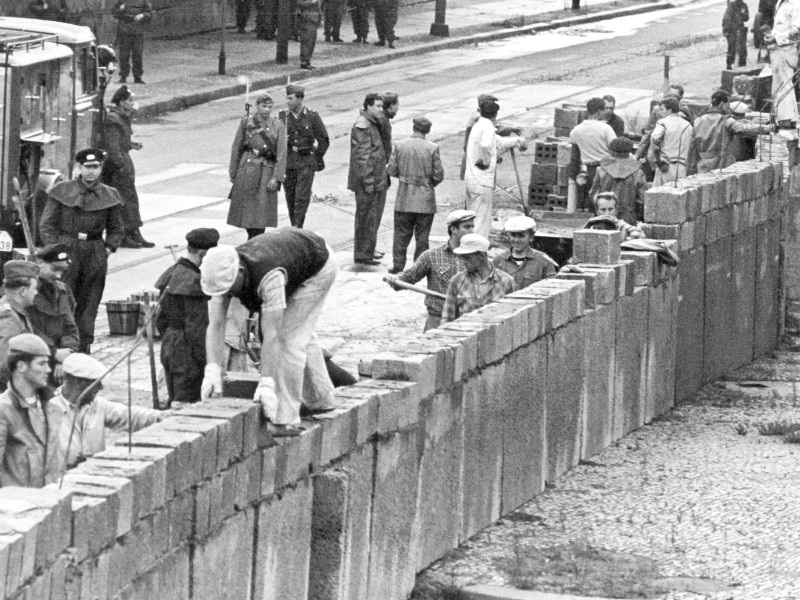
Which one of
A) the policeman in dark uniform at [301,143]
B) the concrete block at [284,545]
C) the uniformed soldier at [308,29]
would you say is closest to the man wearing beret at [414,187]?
the policeman in dark uniform at [301,143]

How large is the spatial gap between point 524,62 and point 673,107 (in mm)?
17766

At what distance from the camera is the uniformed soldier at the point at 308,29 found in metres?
35.8

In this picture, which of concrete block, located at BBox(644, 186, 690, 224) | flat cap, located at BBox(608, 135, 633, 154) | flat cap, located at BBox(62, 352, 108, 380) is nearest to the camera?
flat cap, located at BBox(62, 352, 108, 380)

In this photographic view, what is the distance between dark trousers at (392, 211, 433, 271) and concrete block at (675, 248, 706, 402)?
2875 mm

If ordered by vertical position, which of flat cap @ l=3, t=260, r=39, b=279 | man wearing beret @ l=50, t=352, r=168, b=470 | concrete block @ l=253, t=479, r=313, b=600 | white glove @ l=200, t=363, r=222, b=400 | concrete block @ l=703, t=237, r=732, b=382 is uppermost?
white glove @ l=200, t=363, r=222, b=400

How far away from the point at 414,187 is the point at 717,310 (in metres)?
3.15

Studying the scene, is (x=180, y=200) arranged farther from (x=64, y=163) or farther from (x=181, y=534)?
(x=181, y=534)

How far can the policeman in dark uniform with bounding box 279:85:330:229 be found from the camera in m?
20.7

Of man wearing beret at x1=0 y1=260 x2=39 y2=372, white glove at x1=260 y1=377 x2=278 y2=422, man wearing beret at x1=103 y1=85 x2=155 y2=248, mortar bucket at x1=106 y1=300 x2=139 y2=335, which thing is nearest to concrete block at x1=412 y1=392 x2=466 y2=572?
white glove at x1=260 y1=377 x2=278 y2=422

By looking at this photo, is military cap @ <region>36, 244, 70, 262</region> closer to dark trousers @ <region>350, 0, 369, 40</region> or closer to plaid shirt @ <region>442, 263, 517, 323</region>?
plaid shirt @ <region>442, 263, 517, 323</region>

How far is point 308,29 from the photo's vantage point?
36000 millimetres

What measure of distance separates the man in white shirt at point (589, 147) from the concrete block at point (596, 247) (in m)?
5.96

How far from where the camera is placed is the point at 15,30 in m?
20.7

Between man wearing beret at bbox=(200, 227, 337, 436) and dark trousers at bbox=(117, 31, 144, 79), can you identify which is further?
dark trousers at bbox=(117, 31, 144, 79)
